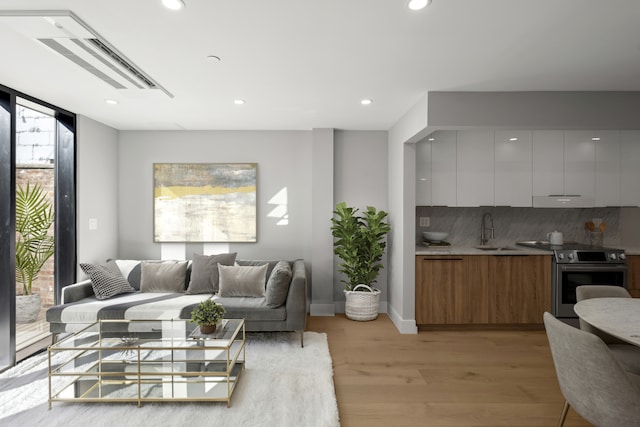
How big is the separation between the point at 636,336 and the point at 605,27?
1791mm

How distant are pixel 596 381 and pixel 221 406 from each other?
2.21 meters

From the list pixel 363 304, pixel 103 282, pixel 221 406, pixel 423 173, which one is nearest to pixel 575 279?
pixel 423 173

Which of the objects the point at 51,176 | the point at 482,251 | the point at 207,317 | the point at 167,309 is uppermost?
the point at 51,176

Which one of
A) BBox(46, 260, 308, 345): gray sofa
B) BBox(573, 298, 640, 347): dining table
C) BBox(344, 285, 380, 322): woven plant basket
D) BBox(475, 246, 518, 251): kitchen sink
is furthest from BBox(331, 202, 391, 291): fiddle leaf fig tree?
BBox(573, 298, 640, 347): dining table

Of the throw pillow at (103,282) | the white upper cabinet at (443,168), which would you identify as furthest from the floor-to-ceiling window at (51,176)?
the white upper cabinet at (443,168)

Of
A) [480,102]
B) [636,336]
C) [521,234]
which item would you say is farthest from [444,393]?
[521,234]

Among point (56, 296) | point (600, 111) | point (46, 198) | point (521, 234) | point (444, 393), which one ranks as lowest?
point (444, 393)

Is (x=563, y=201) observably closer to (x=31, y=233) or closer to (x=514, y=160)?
(x=514, y=160)

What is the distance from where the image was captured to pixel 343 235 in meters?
4.54

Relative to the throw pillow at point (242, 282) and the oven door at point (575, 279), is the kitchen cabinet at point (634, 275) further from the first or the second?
the throw pillow at point (242, 282)

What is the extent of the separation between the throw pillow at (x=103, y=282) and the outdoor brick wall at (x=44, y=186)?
0.51m

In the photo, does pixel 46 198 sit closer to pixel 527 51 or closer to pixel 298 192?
pixel 298 192

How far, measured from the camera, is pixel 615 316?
199cm

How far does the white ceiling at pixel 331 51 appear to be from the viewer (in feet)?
6.56
